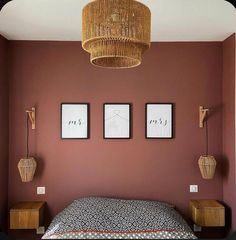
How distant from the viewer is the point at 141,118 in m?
2.86

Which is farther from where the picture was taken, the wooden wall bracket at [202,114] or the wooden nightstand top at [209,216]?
→ the wooden wall bracket at [202,114]

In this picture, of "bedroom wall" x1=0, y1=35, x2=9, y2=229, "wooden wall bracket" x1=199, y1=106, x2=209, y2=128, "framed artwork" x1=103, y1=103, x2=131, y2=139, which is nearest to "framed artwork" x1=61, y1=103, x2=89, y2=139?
"framed artwork" x1=103, y1=103, x2=131, y2=139

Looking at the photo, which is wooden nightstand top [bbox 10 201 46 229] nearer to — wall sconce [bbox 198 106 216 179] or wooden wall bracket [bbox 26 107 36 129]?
wooden wall bracket [bbox 26 107 36 129]

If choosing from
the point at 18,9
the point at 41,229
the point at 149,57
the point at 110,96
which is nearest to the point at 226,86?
the point at 149,57

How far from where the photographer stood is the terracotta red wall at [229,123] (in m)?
2.61

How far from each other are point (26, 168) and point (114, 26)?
6.28 ft

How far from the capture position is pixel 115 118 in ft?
9.29

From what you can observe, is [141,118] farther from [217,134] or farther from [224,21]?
[224,21]

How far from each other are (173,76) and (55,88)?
4.44 feet

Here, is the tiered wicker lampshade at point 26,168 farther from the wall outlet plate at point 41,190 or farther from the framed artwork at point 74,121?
the framed artwork at point 74,121

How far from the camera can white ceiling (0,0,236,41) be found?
1.97 metres

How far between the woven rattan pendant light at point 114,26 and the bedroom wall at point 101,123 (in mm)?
1476

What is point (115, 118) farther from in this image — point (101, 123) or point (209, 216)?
point (209, 216)

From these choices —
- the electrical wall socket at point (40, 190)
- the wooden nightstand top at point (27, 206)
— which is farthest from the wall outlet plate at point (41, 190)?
the wooden nightstand top at point (27, 206)
